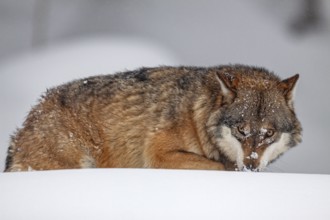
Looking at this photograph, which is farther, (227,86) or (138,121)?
(138,121)

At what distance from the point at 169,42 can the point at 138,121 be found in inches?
507

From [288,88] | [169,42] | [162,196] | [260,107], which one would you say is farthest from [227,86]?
[169,42]

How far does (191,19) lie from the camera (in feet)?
68.5

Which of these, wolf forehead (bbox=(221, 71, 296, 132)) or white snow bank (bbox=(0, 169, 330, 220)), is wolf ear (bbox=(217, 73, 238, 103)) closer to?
wolf forehead (bbox=(221, 71, 296, 132))

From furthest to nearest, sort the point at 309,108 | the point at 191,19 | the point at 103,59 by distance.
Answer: the point at 191,19 → the point at 309,108 → the point at 103,59

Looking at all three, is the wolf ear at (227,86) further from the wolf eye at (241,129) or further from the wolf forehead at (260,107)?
the wolf eye at (241,129)

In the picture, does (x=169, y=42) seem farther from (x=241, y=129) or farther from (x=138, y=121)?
(x=241, y=129)

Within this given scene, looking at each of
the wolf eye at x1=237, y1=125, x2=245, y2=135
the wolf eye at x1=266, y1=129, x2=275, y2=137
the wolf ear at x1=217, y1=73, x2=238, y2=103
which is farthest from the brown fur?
the wolf eye at x1=266, y1=129, x2=275, y2=137

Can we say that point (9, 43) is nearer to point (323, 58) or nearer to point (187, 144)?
point (323, 58)

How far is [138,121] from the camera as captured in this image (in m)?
6.91

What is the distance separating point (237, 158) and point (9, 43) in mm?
14488

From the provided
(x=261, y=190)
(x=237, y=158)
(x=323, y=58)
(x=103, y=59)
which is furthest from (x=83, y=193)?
(x=323, y=58)

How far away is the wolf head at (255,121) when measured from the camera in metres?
6.34

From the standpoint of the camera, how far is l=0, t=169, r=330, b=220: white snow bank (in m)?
4.61
